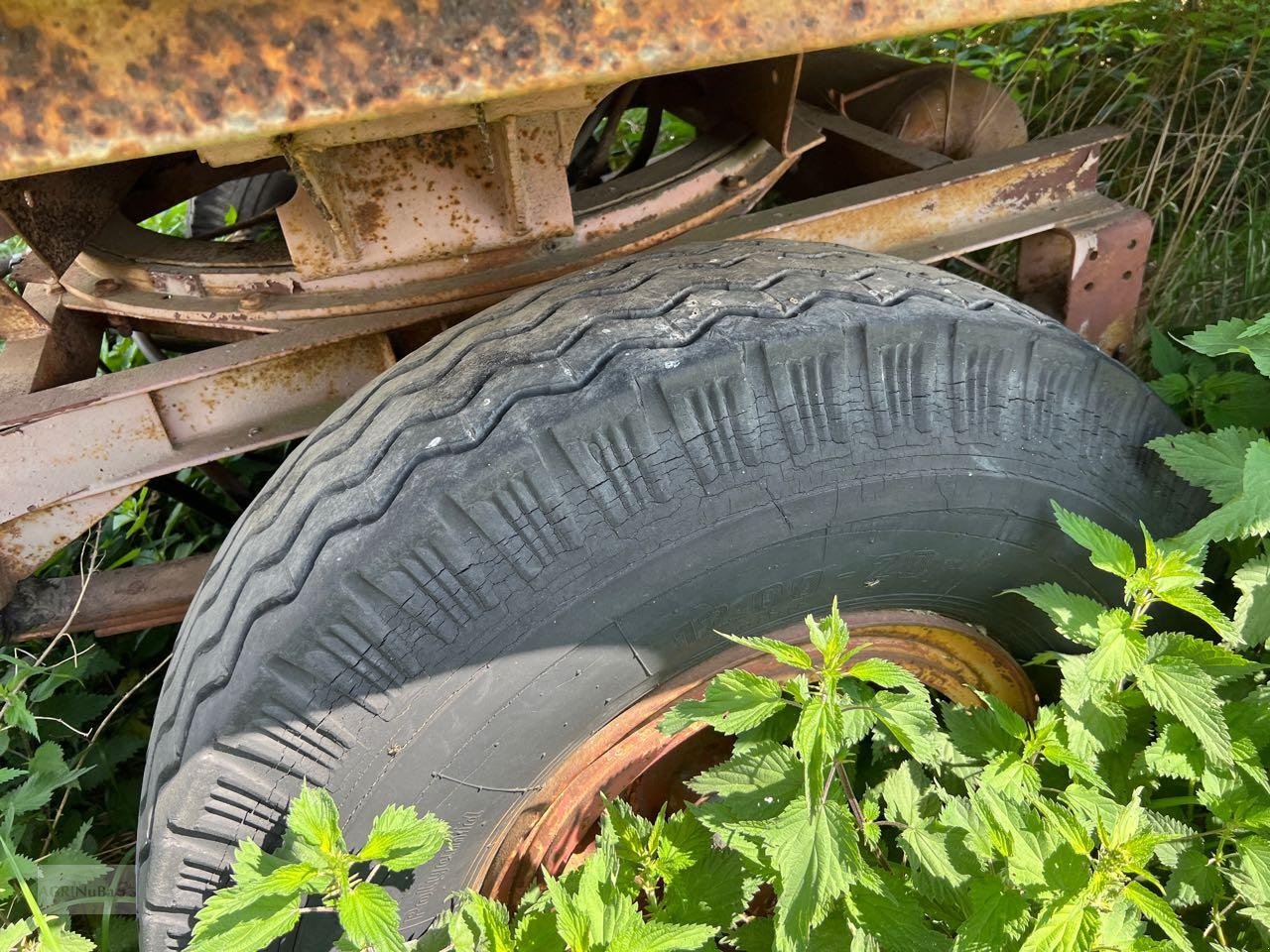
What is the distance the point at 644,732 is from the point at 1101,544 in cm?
71

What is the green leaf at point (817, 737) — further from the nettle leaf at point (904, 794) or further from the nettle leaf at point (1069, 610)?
the nettle leaf at point (1069, 610)

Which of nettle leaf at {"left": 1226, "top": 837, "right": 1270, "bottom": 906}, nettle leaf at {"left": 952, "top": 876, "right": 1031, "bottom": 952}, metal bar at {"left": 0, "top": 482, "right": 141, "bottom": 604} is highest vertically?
metal bar at {"left": 0, "top": 482, "right": 141, "bottom": 604}

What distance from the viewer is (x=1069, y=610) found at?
57.0 inches

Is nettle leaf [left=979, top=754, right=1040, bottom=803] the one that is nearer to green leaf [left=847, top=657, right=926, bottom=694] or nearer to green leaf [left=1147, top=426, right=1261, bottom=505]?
green leaf [left=847, top=657, right=926, bottom=694]

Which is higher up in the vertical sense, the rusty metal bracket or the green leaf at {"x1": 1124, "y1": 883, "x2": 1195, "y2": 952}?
the rusty metal bracket

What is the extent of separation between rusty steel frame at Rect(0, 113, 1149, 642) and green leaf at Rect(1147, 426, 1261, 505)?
0.62 meters

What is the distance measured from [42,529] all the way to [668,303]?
1.17 metres

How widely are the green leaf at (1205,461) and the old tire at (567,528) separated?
0.20 m

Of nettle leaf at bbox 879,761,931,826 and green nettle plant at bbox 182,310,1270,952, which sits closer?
green nettle plant at bbox 182,310,1270,952

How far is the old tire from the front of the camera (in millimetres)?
1234

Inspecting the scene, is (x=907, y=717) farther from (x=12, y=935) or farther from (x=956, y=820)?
(x=12, y=935)

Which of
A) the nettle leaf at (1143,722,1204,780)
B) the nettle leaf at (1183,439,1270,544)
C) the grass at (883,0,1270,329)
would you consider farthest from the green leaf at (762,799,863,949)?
the grass at (883,0,1270,329)

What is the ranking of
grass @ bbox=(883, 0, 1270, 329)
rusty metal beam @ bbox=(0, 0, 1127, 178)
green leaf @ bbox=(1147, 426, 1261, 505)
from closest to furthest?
1. rusty metal beam @ bbox=(0, 0, 1127, 178)
2. green leaf @ bbox=(1147, 426, 1261, 505)
3. grass @ bbox=(883, 0, 1270, 329)

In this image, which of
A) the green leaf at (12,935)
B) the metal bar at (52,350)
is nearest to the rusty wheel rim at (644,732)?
the green leaf at (12,935)
